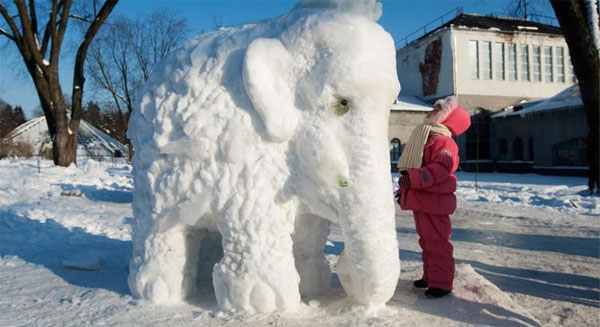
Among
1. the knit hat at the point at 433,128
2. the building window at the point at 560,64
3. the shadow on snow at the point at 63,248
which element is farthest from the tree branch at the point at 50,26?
the building window at the point at 560,64

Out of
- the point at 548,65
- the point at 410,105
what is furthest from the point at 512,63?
the point at 410,105

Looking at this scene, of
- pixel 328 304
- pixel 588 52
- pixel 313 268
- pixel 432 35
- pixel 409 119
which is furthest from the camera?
pixel 432 35

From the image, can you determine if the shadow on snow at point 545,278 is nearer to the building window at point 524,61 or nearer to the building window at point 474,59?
the building window at point 474,59

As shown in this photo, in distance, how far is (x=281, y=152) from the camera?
2.32 m

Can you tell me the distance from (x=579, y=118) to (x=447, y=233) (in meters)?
16.7

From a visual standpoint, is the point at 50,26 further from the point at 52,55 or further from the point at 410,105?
the point at 410,105

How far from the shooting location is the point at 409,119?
20.9m

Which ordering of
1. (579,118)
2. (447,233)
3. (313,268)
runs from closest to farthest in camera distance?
(313,268), (447,233), (579,118)

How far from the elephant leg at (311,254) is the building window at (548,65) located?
23.8 m

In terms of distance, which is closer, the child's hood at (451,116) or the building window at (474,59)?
the child's hood at (451,116)

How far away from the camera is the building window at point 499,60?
22.1 metres

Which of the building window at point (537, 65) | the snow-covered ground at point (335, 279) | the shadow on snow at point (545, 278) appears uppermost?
the building window at point (537, 65)

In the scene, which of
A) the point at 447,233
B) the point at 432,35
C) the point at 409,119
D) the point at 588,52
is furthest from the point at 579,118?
the point at 447,233

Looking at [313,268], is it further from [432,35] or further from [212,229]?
[432,35]
